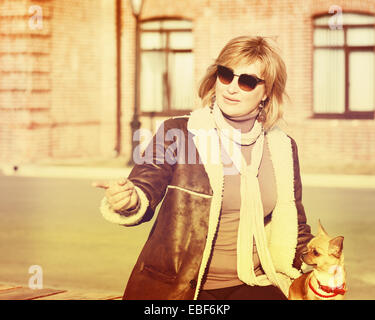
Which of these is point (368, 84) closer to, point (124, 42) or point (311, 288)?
point (124, 42)

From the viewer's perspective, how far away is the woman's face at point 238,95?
375 centimetres

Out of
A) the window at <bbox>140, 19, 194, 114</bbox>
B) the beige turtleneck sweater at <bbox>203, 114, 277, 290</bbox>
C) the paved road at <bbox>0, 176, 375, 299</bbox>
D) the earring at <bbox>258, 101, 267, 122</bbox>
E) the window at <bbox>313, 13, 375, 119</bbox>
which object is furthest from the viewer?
the window at <bbox>140, 19, 194, 114</bbox>

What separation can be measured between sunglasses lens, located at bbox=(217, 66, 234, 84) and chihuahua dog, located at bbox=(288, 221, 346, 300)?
0.73 m

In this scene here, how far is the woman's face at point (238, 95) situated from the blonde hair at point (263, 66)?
26 millimetres

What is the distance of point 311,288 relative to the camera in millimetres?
3525

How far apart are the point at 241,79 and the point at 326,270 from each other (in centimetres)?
86

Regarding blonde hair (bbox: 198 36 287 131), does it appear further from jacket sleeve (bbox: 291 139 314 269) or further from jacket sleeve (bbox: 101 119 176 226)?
jacket sleeve (bbox: 101 119 176 226)

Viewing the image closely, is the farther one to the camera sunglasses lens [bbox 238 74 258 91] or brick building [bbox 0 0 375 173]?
brick building [bbox 0 0 375 173]

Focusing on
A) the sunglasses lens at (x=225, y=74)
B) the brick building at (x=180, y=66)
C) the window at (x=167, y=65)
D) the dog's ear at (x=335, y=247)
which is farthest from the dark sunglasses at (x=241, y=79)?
the window at (x=167, y=65)

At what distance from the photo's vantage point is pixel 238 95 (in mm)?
3773

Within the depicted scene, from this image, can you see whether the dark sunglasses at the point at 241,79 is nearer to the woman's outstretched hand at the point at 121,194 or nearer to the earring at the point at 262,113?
the earring at the point at 262,113

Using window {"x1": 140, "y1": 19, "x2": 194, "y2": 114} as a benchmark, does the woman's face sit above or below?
below

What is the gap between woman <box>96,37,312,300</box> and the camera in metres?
3.54

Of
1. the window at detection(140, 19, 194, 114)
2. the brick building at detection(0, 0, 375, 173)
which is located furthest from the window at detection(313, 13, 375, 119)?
the window at detection(140, 19, 194, 114)
